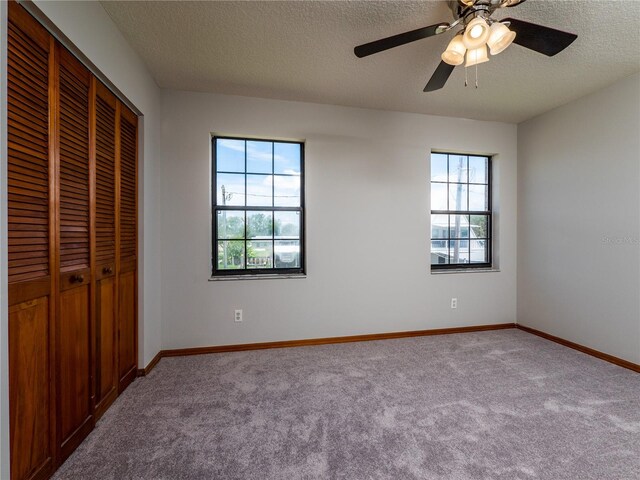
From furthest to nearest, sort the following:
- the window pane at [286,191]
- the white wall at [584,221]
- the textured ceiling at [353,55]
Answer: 1. the window pane at [286,191]
2. the white wall at [584,221]
3. the textured ceiling at [353,55]

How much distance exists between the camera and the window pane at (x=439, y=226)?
3.61m

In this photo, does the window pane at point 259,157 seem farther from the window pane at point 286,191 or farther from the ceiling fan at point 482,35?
the ceiling fan at point 482,35

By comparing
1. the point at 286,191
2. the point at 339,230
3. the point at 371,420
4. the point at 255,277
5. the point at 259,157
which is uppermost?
the point at 259,157

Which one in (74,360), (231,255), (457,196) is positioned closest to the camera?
(74,360)

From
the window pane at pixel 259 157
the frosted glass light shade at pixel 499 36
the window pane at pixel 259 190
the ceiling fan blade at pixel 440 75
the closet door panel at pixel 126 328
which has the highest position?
the ceiling fan blade at pixel 440 75

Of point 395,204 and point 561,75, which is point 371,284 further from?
point 561,75

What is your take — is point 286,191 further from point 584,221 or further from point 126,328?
point 584,221

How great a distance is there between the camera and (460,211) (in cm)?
369

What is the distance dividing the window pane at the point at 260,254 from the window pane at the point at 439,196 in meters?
2.04

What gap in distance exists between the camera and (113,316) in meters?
2.06

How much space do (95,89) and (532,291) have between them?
4.57 m

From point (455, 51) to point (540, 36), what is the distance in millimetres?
429

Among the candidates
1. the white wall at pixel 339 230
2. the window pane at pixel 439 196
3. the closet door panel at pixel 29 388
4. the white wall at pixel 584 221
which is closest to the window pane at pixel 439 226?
the window pane at pixel 439 196

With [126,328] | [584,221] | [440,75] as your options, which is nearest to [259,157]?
[440,75]
